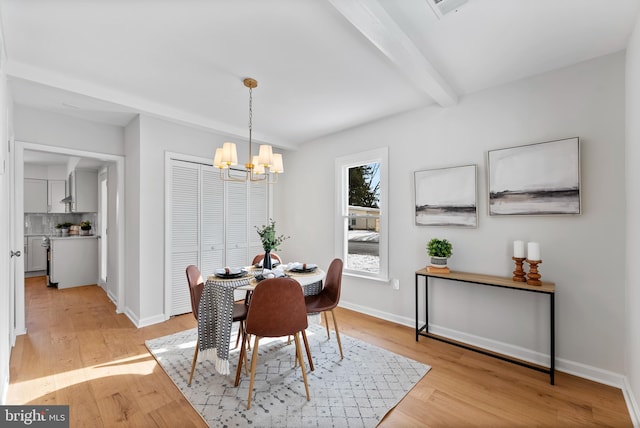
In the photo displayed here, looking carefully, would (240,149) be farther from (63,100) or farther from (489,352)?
(489,352)

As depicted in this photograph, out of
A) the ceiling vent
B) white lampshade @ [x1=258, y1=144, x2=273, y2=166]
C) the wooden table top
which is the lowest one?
the wooden table top

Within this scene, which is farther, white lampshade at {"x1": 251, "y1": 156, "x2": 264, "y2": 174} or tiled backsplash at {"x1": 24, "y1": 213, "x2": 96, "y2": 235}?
tiled backsplash at {"x1": 24, "y1": 213, "x2": 96, "y2": 235}

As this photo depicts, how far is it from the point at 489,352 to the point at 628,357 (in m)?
0.95

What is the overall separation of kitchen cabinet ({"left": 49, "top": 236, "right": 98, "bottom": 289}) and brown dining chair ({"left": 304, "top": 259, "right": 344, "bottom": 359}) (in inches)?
193

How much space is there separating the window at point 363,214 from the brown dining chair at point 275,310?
1809 mm

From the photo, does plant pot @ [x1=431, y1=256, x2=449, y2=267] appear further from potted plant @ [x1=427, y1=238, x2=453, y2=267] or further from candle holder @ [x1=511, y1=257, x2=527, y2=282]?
candle holder @ [x1=511, y1=257, x2=527, y2=282]

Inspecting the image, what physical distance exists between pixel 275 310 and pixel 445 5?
2264mm

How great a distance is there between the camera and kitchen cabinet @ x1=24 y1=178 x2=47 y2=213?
6094mm

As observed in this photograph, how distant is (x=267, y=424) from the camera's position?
1.81m

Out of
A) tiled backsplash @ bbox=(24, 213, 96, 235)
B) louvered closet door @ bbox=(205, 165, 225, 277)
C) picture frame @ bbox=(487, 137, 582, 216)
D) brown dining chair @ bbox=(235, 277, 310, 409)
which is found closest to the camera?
brown dining chair @ bbox=(235, 277, 310, 409)

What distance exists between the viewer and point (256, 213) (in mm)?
4789

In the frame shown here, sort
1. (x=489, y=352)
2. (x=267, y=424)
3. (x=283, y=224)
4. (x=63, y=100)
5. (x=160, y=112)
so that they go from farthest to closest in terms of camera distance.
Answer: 1. (x=283, y=224)
2. (x=160, y=112)
3. (x=63, y=100)
4. (x=489, y=352)
5. (x=267, y=424)

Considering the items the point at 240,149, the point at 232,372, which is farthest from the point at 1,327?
the point at 240,149

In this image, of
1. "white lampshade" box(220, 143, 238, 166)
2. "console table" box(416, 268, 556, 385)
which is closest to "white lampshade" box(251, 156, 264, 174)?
"white lampshade" box(220, 143, 238, 166)
